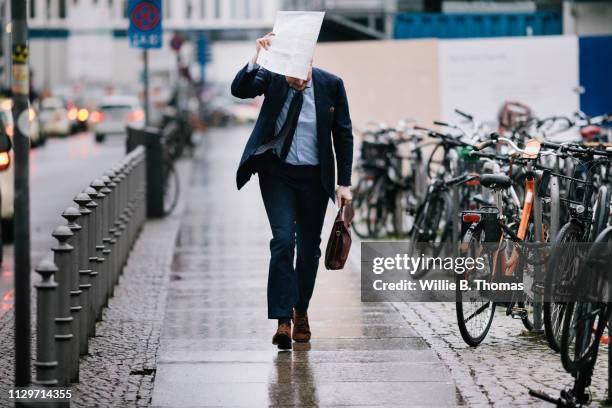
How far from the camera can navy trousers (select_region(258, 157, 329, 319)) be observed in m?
7.95

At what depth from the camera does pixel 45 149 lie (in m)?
46.1

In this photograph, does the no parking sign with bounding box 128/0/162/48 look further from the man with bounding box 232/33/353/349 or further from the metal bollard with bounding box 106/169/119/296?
the man with bounding box 232/33/353/349

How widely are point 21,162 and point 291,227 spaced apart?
2.62 meters

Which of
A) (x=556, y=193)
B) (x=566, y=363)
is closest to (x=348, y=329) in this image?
(x=556, y=193)

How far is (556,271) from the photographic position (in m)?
7.11

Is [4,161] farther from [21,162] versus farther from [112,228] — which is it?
[21,162]

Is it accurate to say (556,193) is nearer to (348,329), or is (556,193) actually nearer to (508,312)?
(508,312)

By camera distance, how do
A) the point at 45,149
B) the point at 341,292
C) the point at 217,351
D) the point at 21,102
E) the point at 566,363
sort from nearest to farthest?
the point at 21,102 → the point at 566,363 → the point at 217,351 → the point at 341,292 → the point at 45,149

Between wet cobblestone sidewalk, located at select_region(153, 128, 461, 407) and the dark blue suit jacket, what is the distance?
1.02 m

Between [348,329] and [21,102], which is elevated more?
[21,102]

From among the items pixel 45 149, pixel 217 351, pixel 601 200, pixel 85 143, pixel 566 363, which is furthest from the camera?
pixel 85 143

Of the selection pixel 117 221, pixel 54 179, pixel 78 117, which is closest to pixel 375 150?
pixel 117 221

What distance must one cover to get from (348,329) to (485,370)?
5.36 feet

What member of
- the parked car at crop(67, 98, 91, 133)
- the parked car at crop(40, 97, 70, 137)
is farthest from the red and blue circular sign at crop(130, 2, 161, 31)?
the parked car at crop(67, 98, 91, 133)
